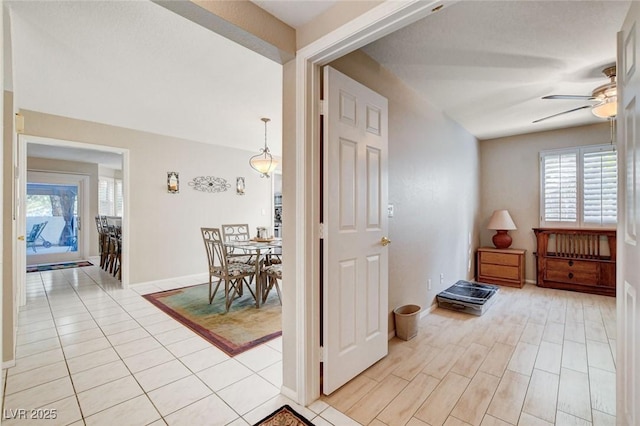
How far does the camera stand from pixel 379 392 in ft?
6.66

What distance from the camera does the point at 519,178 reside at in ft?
16.5

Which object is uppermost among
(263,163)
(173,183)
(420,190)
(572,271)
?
(263,163)

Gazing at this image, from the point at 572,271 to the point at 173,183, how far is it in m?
6.23

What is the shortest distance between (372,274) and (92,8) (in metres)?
2.66

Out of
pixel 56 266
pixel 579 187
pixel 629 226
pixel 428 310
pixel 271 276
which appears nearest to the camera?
pixel 629 226

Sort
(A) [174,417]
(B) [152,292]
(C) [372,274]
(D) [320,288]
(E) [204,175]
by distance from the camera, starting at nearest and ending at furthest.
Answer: (A) [174,417] < (D) [320,288] < (C) [372,274] < (B) [152,292] < (E) [204,175]

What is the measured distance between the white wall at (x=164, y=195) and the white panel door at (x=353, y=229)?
12.4ft

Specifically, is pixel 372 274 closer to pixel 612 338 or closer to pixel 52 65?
pixel 612 338

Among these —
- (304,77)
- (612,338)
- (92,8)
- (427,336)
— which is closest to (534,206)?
(612,338)

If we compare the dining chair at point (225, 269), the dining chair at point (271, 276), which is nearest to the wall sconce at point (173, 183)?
the dining chair at point (225, 269)

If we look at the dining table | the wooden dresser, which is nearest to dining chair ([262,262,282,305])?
the dining table

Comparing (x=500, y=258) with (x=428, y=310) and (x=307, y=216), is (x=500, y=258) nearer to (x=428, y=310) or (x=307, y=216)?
(x=428, y=310)

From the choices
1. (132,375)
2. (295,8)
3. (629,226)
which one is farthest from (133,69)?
(629,226)

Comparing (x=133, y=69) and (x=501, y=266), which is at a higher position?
(x=133, y=69)
